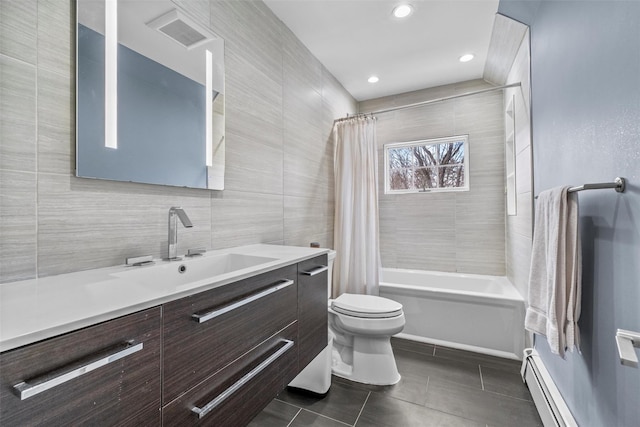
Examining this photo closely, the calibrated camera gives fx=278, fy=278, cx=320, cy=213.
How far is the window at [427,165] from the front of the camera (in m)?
3.07

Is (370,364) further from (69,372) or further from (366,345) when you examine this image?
(69,372)

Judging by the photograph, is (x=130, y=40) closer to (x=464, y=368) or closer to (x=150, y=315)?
(x=150, y=315)

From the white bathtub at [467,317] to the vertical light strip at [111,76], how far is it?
2289 mm

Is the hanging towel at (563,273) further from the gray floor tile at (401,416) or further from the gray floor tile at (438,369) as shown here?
the gray floor tile at (438,369)

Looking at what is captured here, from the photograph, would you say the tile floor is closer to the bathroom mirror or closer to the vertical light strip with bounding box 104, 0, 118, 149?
the bathroom mirror

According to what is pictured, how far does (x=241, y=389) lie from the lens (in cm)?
94

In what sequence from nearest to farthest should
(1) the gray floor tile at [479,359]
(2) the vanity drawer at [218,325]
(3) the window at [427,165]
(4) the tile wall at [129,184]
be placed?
(2) the vanity drawer at [218,325] → (4) the tile wall at [129,184] → (1) the gray floor tile at [479,359] → (3) the window at [427,165]

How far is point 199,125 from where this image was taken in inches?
56.1

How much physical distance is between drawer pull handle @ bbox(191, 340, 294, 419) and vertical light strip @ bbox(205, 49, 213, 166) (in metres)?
0.98

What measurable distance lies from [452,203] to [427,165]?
535 mm

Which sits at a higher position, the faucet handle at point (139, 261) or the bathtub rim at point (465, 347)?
the faucet handle at point (139, 261)

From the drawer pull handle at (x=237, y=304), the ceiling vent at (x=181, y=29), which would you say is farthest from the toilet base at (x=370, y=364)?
the ceiling vent at (x=181, y=29)

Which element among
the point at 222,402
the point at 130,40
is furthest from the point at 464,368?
the point at 130,40

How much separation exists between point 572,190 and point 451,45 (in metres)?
1.85
